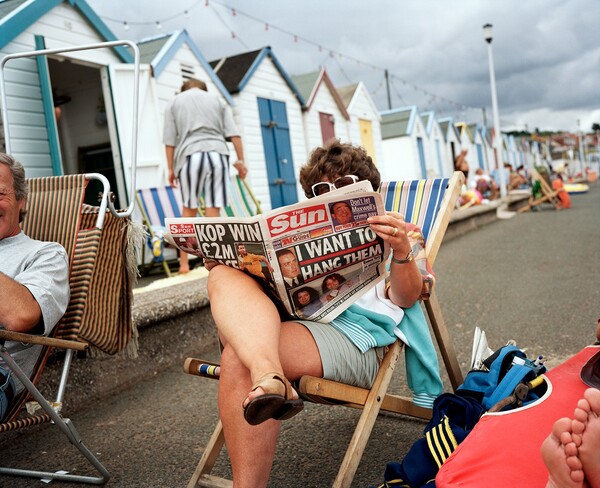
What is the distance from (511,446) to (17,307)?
60.6 inches

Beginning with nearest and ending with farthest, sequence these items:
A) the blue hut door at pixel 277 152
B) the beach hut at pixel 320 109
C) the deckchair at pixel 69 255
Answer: the deckchair at pixel 69 255, the blue hut door at pixel 277 152, the beach hut at pixel 320 109

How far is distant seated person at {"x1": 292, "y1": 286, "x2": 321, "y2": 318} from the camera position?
6.09 feet

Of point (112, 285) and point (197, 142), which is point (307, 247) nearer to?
point (112, 285)

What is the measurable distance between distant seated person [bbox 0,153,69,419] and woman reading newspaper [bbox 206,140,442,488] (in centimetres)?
60

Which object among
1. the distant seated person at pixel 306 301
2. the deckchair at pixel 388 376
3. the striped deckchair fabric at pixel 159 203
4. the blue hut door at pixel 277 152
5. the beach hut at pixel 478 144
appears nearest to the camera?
the deckchair at pixel 388 376

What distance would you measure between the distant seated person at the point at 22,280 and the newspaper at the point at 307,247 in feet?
1.71

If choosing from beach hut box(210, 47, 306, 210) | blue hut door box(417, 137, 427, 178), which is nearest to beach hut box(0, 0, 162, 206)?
beach hut box(210, 47, 306, 210)

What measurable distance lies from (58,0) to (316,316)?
619 cm

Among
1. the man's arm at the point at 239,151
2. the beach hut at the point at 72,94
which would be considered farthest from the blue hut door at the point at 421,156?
the man's arm at the point at 239,151

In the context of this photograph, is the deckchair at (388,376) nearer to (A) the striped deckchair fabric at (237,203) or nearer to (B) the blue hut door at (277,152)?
(A) the striped deckchair fabric at (237,203)

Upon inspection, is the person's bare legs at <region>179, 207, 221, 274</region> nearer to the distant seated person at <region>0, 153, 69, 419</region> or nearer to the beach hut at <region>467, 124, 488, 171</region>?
the distant seated person at <region>0, 153, 69, 419</region>

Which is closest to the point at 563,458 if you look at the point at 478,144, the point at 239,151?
the point at 239,151

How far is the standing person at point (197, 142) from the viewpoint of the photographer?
5164 millimetres

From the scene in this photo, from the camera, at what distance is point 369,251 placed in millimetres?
1871
